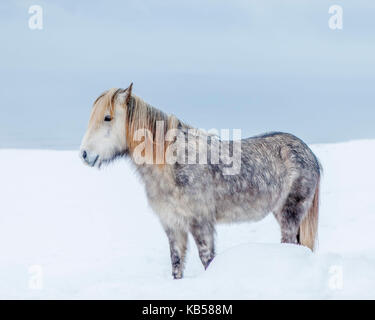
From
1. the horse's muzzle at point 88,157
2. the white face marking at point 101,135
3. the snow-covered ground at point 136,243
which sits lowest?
the snow-covered ground at point 136,243

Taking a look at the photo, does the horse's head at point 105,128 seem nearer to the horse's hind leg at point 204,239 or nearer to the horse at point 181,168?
the horse at point 181,168

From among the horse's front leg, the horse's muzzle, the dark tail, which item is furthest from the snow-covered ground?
the horse's muzzle

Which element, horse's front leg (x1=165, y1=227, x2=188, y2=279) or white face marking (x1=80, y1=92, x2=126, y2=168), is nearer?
white face marking (x1=80, y1=92, x2=126, y2=168)

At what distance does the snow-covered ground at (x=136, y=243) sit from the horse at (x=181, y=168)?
363 mm

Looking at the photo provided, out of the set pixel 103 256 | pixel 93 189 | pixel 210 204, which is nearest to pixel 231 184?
pixel 210 204

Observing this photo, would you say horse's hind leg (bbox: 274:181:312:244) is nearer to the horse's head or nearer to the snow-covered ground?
the snow-covered ground

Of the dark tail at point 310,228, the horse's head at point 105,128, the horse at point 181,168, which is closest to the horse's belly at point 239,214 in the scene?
the horse at point 181,168

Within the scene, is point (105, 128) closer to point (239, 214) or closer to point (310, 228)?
point (239, 214)

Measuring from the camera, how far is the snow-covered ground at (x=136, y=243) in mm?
4672

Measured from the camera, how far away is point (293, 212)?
264 inches

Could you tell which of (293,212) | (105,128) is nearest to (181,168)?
(105,128)

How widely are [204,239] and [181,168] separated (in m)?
0.84

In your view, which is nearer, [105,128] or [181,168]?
[105,128]

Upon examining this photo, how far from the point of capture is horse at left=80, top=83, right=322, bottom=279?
5684 mm
